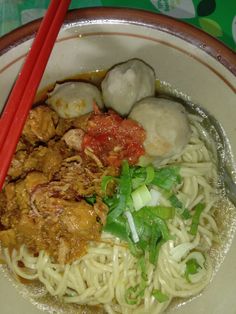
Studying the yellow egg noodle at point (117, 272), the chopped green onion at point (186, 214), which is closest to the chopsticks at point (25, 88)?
the yellow egg noodle at point (117, 272)

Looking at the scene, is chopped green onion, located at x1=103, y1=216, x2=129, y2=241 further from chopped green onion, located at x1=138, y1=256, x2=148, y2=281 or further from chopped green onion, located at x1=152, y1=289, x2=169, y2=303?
chopped green onion, located at x1=152, y1=289, x2=169, y2=303

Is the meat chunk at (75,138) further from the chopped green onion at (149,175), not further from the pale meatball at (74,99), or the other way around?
the chopped green onion at (149,175)

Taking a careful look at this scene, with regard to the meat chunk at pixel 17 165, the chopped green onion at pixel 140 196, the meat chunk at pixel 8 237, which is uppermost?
the meat chunk at pixel 17 165

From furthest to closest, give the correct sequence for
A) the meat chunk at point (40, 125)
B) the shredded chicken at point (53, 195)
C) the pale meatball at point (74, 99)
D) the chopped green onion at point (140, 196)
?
the pale meatball at point (74, 99)
the meat chunk at point (40, 125)
the chopped green onion at point (140, 196)
the shredded chicken at point (53, 195)

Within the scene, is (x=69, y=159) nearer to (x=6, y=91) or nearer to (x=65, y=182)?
(x=65, y=182)

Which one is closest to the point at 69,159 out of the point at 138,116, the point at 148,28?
the point at 138,116

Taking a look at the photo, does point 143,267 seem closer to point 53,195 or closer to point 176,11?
point 53,195

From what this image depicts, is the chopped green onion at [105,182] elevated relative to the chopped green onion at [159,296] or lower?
elevated
